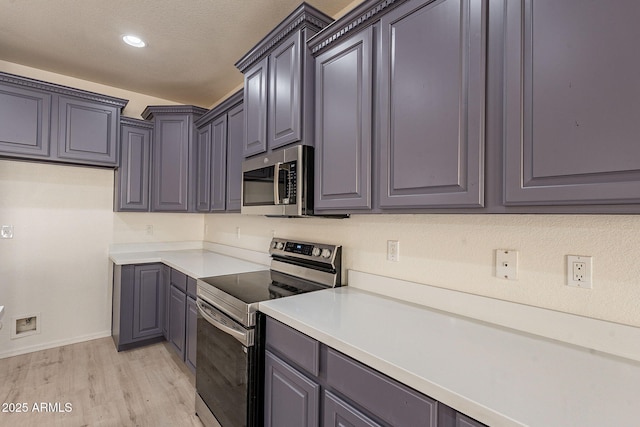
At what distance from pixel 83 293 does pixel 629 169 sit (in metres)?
4.00

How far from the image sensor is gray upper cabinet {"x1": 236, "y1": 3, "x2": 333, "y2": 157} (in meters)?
1.63

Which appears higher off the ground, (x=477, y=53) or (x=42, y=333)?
(x=477, y=53)

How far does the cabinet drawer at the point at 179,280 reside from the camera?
7.83ft

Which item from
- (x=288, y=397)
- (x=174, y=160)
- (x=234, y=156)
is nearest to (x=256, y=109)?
(x=234, y=156)

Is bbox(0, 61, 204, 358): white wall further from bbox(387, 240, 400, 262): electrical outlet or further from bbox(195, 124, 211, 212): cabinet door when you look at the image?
bbox(387, 240, 400, 262): electrical outlet

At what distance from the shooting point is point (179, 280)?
98.0 inches

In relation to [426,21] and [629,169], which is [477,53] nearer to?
[426,21]

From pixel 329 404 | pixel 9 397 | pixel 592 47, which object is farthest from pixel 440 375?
pixel 9 397

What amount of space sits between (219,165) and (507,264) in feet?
7.84

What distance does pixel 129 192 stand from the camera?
9.93ft

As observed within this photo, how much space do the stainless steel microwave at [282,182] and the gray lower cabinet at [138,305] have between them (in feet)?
4.91

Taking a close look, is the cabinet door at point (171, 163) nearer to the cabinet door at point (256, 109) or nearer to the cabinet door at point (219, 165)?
the cabinet door at point (219, 165)

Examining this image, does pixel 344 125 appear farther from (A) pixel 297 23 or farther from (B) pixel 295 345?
(B) pixel 295 345

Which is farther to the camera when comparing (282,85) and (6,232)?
(6,232)
